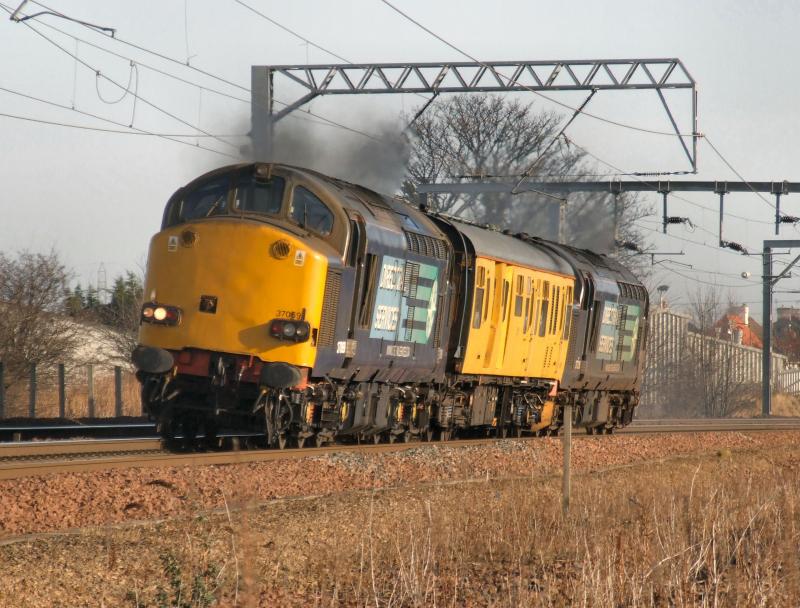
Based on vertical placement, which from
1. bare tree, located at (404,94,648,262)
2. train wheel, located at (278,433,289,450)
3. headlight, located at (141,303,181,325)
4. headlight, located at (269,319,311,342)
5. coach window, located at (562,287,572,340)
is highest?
bare tree, located at (404,94,648,262)

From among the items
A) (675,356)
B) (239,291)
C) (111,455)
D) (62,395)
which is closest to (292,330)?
(239,291)

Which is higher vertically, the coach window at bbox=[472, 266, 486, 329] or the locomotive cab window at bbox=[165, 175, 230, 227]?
the locomotive cab window at bbox=[165, 175, 230, 227]

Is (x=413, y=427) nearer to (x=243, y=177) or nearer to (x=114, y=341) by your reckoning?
(x=243, y=177)

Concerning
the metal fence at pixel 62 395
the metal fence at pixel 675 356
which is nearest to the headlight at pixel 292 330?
the metal fence at pixel 62 395

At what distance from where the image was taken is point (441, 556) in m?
9.42

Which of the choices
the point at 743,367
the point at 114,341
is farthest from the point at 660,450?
the point at 743,367

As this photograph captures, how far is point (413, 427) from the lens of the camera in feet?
60.7

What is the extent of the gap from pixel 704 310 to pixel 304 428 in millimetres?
57028

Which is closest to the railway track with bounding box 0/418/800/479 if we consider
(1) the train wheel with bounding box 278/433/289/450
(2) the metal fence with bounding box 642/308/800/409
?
(1) the train wheel with bounding box 278/433/289/450

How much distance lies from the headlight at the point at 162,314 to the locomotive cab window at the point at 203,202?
4.13 feet

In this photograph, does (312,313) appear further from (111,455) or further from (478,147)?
(478,147)

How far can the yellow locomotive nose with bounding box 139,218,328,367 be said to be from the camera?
1431cm

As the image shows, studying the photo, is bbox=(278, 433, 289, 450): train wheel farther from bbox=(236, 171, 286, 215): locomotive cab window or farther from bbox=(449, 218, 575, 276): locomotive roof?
bbox=(449, 218, 575, 276): locomotive roof

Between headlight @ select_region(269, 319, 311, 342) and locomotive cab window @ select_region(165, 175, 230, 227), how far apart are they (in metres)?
2.01
